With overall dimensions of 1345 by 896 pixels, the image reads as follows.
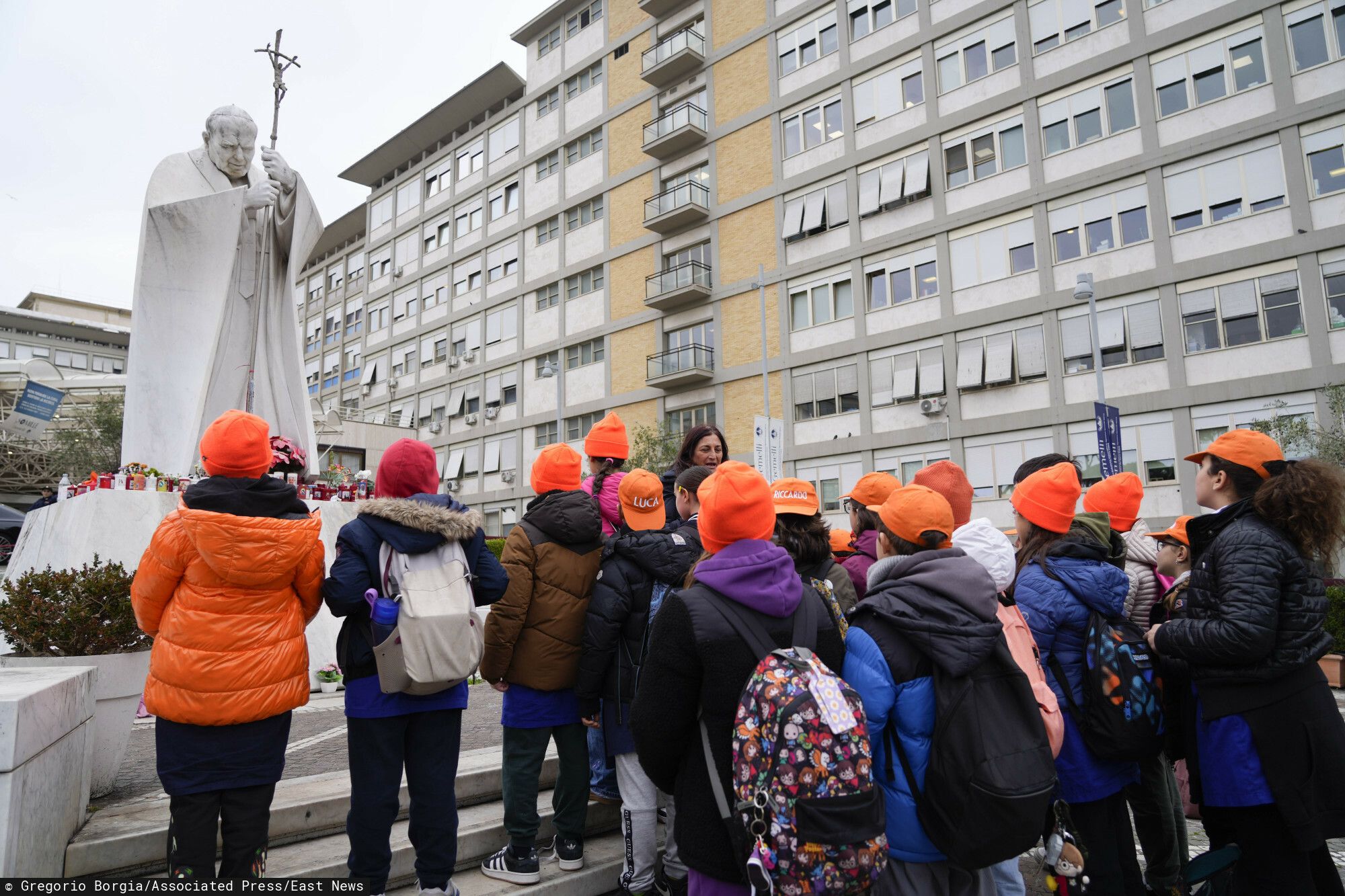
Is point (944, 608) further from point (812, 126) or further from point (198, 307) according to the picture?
point (812, 126)

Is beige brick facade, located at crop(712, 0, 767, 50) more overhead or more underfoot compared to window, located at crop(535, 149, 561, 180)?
more overhead

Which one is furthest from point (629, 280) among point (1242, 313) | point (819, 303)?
point (1242, 313)

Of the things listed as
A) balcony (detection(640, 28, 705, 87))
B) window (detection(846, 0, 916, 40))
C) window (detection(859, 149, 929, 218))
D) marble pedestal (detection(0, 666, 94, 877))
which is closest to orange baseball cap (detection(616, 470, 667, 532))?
marble pedestal (detection(0, 666, 94, 877))

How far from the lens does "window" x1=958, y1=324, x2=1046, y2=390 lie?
21344 millimetres

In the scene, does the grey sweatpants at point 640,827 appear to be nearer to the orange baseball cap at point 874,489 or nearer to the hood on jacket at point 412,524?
the hood on jacket at point 412,524

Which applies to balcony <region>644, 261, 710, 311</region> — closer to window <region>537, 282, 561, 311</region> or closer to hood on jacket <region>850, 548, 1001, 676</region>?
window <region>537, 282, 561, 311</region>

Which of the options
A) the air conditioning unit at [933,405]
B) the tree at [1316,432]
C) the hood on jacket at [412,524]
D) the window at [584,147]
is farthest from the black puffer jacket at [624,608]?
the window at [584,147]

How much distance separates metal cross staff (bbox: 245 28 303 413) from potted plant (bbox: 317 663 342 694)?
264cm

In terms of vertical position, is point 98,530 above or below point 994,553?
above

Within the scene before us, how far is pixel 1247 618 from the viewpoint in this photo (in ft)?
9.64

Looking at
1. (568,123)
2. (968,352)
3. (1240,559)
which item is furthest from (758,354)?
(1240,559)

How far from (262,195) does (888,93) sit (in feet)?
70.5

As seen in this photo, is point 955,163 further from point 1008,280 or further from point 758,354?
point 758,354

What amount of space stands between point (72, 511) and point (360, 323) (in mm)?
42031
